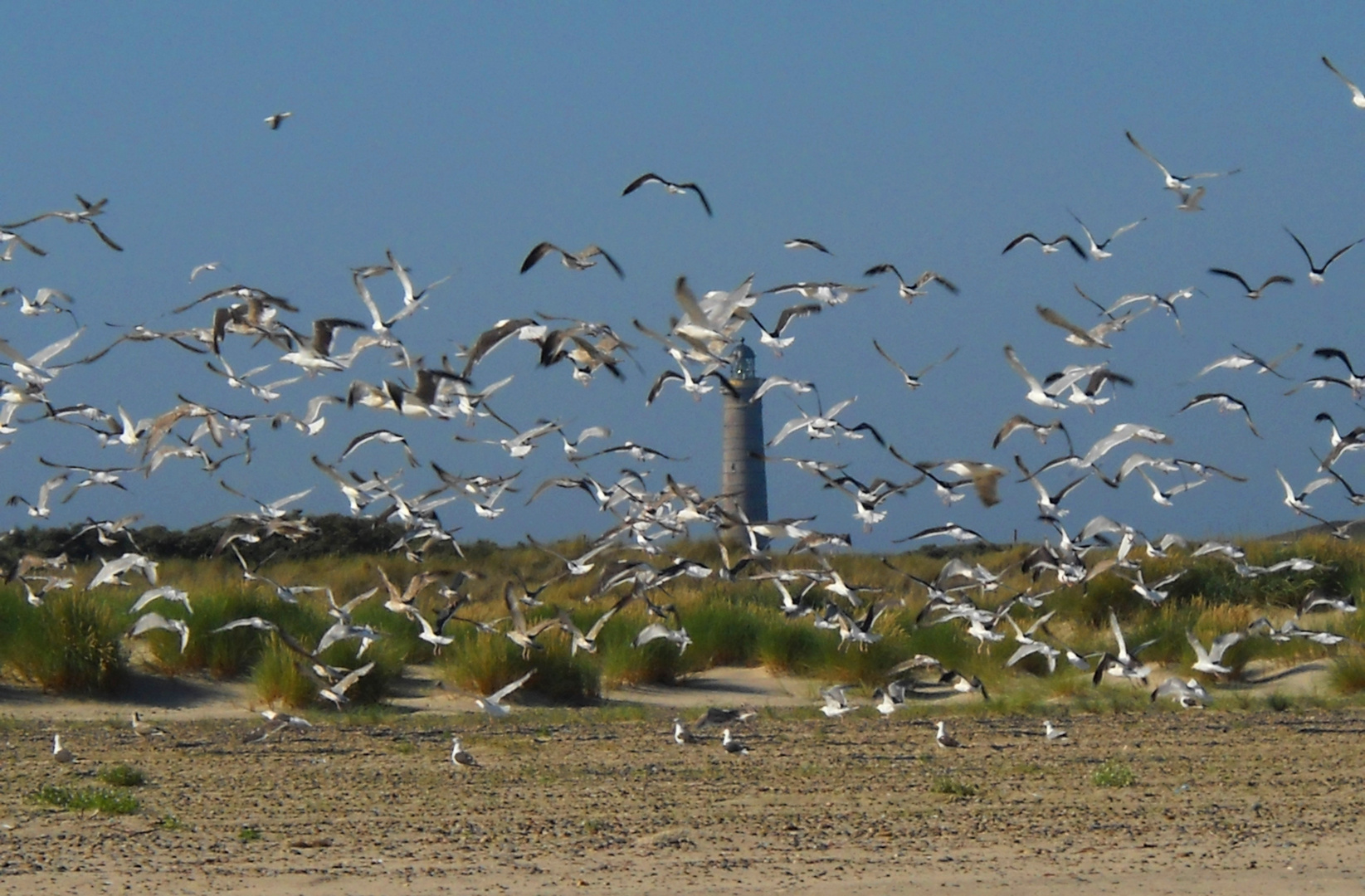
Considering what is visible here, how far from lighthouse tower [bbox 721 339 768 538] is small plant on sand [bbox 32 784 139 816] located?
47163mm

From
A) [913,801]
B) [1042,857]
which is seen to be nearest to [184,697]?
[913,801]

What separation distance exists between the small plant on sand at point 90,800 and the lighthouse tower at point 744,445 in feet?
155

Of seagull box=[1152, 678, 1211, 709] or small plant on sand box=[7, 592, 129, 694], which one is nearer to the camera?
seagull box=[1152, 678, 1211, 709]

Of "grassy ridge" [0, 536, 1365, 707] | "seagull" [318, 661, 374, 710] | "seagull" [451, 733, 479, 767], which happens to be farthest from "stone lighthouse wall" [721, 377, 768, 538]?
"seagull" [451, 733, 479, 767]

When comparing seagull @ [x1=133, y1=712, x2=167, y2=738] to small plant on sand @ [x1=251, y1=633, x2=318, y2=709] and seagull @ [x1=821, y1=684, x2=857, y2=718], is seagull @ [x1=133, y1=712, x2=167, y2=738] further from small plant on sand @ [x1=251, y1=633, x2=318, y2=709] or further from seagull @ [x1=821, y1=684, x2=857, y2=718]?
seagull @ [x1=821, y1=684, x2=857, y2=718]

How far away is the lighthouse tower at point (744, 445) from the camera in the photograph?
59.8 metres

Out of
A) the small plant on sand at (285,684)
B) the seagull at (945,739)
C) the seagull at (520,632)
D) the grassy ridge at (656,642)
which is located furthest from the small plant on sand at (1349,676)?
the small plant on sand at (285,684)

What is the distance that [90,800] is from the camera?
36.1 ft

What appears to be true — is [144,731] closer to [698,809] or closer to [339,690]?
[339,690]

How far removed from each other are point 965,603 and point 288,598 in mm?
7475

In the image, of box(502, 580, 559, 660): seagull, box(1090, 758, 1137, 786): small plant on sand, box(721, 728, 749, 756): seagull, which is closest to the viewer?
box(1090, 758, 1137, 786): small plant on sand

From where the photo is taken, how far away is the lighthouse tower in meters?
59.8

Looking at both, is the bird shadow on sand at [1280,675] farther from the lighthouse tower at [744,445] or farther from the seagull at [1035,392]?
the lighthouse tower at [744,445]

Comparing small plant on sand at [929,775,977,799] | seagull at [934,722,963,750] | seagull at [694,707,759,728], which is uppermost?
seagull at [694,707,759,728]
